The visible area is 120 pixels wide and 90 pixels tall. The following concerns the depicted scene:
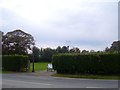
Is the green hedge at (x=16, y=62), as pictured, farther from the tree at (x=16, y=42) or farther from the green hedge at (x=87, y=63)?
the tree at (x=16, y=42)

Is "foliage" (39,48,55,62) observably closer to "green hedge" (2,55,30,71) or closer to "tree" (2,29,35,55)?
"tree" (2,29,35,55)

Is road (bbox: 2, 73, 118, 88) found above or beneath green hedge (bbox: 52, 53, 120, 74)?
beneath

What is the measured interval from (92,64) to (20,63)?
1411 centimetres

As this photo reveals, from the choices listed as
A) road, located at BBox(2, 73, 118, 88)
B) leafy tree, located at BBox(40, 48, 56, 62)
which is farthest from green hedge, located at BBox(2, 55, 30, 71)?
leafy tree, located at BBox(40, 48, 56, 62)

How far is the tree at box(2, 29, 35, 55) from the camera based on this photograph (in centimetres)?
8688

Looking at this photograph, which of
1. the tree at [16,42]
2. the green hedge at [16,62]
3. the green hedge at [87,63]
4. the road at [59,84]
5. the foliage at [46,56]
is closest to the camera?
the road at [59,84]

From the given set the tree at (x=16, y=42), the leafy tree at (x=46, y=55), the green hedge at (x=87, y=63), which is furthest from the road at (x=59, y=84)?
the leafy tree at (x=46, y=55)

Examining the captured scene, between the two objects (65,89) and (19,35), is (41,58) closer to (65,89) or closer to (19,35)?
(19,35)

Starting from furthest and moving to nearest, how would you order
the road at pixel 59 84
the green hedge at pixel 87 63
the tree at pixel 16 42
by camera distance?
the tree at pixel 16 42 → the green hedge at pixel 87 63 → the road at pixel 59 84

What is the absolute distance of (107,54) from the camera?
109ft

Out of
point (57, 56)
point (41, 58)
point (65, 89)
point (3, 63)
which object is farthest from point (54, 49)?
point (65, 89)

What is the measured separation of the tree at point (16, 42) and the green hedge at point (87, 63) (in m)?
49.6

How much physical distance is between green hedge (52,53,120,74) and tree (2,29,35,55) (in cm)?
4958

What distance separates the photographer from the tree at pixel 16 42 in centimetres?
8688
